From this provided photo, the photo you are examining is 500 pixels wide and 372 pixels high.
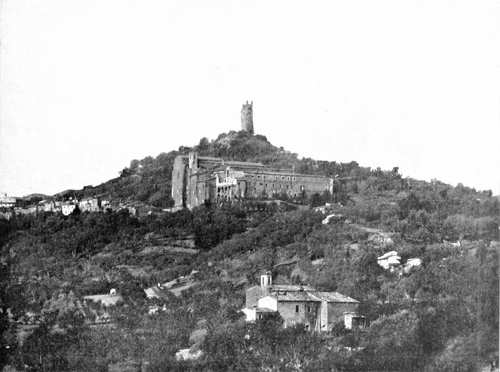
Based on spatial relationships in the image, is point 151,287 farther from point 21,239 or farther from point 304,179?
point 304,179

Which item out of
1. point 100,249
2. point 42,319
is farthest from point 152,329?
point 100,249

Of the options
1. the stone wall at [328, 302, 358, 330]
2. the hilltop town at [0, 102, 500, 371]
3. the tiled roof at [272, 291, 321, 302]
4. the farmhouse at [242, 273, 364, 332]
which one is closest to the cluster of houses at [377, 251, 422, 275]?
the hilltop town at [0, 102, 500, 371]

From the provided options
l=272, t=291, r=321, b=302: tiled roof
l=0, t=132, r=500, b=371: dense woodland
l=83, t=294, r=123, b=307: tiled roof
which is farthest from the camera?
l=83, t=294, r=123, b=307: tiled roof

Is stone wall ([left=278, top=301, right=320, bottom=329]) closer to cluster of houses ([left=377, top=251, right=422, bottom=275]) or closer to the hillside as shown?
cluster of houses ([left=377, top=251, right=422, bottom=275])

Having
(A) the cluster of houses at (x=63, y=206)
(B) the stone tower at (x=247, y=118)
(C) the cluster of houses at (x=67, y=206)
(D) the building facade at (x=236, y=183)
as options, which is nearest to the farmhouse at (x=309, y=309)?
(D) the building facade at (x=236, y=183)

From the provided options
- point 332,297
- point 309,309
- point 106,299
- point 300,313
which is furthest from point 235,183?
point 300,313
